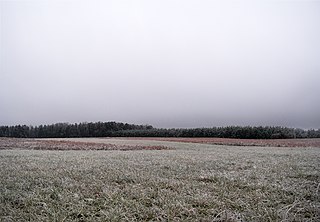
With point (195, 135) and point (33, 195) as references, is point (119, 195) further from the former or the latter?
point (195, 135)

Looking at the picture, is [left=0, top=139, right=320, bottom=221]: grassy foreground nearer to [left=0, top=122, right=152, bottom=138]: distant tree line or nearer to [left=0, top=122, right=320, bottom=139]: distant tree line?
[left=0, top=122, right=320, bottom=139]: distant tree line

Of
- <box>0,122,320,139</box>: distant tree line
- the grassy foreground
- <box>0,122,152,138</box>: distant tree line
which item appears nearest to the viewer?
the grassy foreground

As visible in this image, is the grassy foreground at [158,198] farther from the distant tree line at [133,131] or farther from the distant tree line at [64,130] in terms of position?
the distant tree line at [64,130]

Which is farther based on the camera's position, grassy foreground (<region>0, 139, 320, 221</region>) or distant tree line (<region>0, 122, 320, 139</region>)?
distant tree line (<region>0, 122, 320, 139</region>)

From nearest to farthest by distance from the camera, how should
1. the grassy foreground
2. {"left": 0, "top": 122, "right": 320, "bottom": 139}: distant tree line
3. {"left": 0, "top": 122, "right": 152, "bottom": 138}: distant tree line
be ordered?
1. the grassy foreground
2. {"left": 0, "top": 122, "right": 320, "bottom": 139}: distant tree line
3. {"left": 0, "top": 122, "right": 152, "bottom": 138}: distant tree line

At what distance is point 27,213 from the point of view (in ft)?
16.9

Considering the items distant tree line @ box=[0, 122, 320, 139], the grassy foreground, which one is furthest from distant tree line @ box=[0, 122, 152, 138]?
the grassy foreground

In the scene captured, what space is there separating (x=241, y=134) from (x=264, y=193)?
66.1 meters

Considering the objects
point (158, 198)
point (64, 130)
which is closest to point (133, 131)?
point (64, 130)

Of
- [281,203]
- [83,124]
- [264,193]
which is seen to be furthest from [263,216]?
[83,124]

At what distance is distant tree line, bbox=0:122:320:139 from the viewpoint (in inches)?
2598

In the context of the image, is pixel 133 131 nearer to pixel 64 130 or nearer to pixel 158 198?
pixel 64 130

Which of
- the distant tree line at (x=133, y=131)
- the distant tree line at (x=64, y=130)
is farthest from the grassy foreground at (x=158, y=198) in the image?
the distant tree line at (x=64, y=130)

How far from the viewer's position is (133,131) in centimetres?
9450
